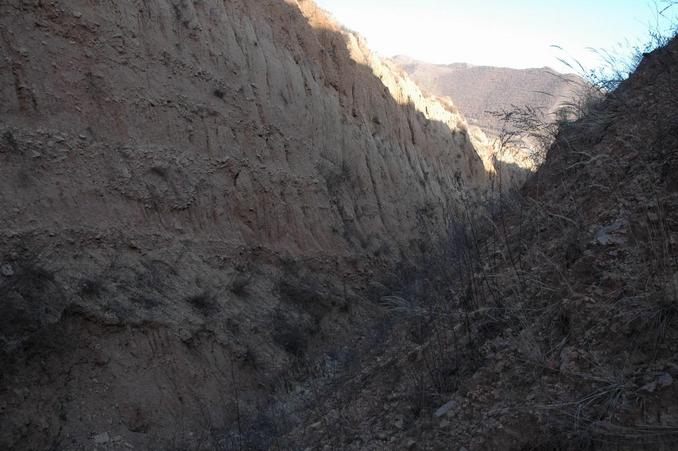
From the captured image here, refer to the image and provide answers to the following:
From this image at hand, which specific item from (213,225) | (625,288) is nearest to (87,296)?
(213,225)

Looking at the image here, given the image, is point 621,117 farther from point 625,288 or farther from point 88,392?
point 88,392

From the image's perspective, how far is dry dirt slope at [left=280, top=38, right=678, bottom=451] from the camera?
3.53 m

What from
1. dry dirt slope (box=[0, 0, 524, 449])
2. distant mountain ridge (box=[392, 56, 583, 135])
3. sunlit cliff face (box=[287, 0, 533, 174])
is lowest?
dry dirt slope (box=[0, 0, 524, 449])

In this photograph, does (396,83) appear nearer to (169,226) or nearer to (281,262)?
(281,262)

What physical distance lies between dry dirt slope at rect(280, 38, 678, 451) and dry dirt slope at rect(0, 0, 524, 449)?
181 centimetres

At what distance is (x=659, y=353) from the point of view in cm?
351

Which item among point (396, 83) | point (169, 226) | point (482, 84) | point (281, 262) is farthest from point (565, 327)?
point (482, 84)

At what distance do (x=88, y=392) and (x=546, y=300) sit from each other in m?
5.81

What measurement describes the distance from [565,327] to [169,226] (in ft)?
23.1

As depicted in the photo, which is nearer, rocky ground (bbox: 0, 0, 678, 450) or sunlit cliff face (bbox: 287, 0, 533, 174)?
rocky ground (bbox: 0, 0, 678, 450)

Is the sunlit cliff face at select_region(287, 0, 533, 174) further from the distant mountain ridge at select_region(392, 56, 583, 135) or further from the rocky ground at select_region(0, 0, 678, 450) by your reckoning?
the distant mountain ridge at select_region(392, 56, 583, 135)

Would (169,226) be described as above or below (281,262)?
above

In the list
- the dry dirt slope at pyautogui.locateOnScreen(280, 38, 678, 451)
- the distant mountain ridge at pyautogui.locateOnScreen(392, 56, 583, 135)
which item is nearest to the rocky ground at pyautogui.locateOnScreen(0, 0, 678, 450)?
the dry dirt slope at pyautogui.locateOnScreen(280, 38, 678, 451)

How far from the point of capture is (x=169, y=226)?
9.79m
